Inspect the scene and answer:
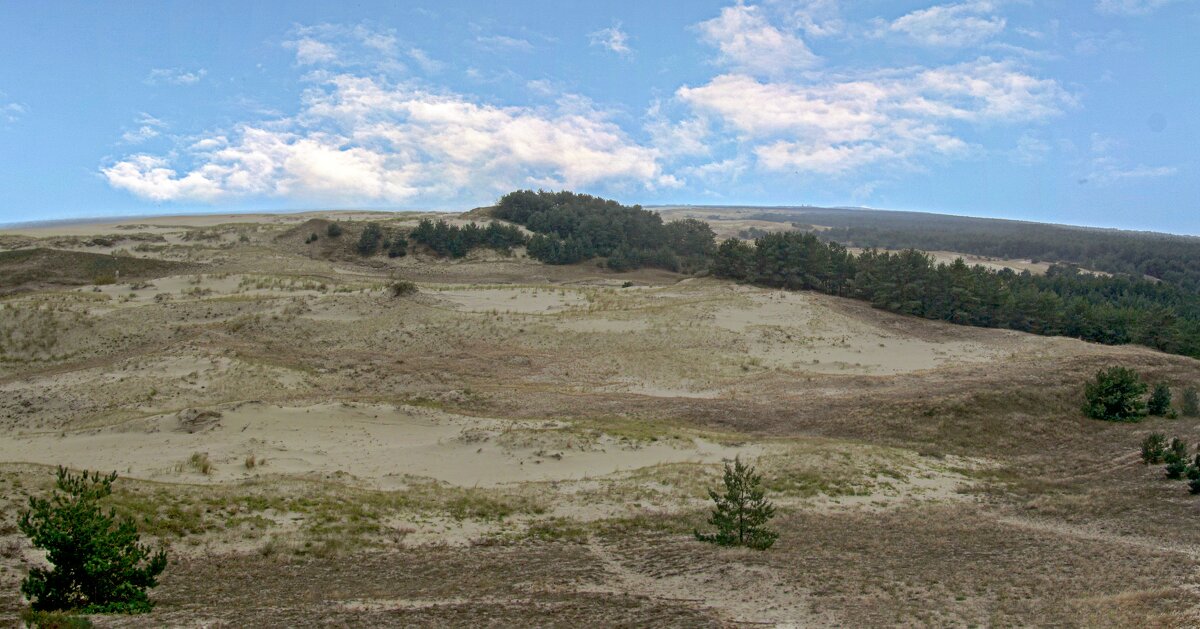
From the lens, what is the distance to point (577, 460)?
1884 cm

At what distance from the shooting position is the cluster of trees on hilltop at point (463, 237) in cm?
6706

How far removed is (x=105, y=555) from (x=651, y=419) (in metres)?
16.6

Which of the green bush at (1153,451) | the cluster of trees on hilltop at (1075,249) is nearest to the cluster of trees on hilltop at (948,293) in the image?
the green bush at (1153,451)

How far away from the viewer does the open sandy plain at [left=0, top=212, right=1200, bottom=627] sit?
10.2 metres

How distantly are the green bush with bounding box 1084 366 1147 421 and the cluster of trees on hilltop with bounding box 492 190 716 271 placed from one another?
1801 inches

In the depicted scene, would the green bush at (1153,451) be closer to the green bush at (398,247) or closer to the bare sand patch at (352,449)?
the bare sand patch at (352,449)

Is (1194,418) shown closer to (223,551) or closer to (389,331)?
(223,551)

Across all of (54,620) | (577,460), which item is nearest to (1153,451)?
(577,460)

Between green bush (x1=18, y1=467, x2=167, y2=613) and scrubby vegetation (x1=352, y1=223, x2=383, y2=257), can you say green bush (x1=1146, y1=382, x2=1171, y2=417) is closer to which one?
green bush (x1=18, y1=467, x2=167, y2=613)

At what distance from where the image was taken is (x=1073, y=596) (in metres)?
10.1

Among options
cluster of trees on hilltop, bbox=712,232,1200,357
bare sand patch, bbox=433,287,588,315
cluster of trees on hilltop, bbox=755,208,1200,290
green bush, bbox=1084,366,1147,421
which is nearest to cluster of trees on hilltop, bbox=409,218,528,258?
bare sand patch, bbox=433,287,588,315

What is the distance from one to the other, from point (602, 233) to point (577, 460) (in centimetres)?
5380

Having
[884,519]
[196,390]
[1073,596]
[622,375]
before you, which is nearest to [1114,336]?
[622,375]

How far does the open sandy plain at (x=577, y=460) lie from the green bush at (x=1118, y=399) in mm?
911
